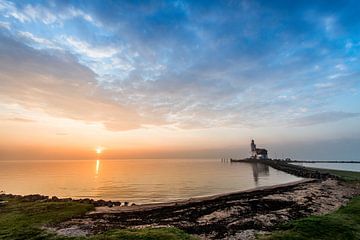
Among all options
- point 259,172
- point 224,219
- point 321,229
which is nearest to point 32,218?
point 224,219

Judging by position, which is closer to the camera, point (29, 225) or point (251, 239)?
point (251, 239)

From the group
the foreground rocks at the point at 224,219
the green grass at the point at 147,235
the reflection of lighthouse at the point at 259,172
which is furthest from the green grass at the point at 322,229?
the reflection of lighthouse at the point at 259,172

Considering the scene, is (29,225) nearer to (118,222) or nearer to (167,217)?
(118,222)

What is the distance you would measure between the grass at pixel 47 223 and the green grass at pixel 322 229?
7006mm

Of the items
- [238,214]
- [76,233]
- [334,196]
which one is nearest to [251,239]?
[238,214]

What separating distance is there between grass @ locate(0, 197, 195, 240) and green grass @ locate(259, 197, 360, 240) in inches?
276

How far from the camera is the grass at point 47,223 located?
62.5 ft

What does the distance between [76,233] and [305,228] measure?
56.8ft

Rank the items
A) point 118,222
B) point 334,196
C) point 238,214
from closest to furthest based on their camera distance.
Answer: point 118,222, point 238,214, point 334,196

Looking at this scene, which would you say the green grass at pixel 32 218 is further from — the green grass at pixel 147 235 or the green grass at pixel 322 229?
the green grass at pixel 322 229

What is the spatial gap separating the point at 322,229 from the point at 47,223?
917 inches

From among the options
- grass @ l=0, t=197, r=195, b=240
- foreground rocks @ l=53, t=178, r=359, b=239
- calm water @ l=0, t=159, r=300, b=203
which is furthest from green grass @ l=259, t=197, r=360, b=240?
calm water @ l=0, t=159, r=300, b=203

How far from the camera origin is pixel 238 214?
27938 mm

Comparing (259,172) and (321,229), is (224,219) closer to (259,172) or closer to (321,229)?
(321,229)
